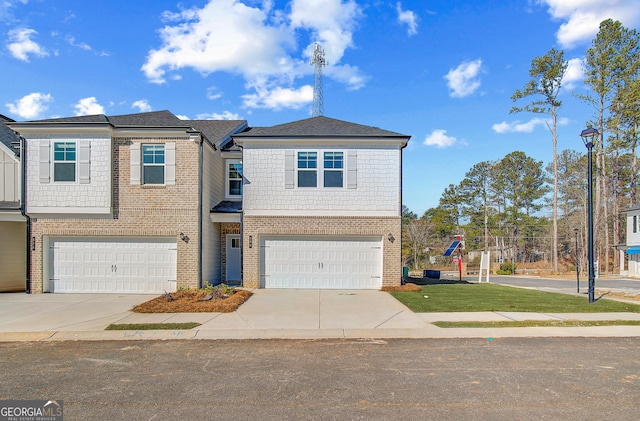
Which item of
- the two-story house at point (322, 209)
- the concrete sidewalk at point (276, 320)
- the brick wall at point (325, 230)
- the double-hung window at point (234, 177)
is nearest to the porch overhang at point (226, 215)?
the two-story house at point (322, 209)

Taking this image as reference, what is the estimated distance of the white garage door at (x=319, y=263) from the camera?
15922 mm

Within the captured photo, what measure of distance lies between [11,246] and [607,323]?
20388 mm

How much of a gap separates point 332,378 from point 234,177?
13421 mm

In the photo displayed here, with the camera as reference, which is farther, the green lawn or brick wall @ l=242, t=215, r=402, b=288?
brick wall @ l=242, t=215, r=402, b=288

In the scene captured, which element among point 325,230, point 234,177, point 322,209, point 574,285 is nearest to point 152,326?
point 325,230

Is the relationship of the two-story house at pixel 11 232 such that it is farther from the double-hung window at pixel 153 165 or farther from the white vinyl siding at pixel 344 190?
the white vinyl siding at pixel 344 190

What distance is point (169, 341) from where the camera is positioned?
8.42 metres

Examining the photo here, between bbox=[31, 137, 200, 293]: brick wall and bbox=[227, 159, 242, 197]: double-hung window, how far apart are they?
3127 millimetres

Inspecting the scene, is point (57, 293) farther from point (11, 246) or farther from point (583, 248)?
point (583, 248)

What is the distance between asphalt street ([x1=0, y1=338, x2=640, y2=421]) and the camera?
15.9ft

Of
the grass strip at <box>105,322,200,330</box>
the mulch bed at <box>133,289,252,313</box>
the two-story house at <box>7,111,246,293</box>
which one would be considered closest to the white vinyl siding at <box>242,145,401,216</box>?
the two-story house at <box>7,111,246,293</box>

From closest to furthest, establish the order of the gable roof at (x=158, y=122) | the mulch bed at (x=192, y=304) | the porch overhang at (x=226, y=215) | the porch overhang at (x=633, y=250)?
the mulch bed at (x=192, y=304), the gable roof at (x=158, y=122), the porch overhang at (x=226, y=215), the porch overhang at (x=633, y=250)

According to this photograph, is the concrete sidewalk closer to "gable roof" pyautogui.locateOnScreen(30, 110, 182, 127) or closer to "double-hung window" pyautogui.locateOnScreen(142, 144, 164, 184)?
"double-hung window" pyautogui.locateOnScreen(142, 144, 164, 184)

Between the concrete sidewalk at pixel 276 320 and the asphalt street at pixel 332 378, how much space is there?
471mm
